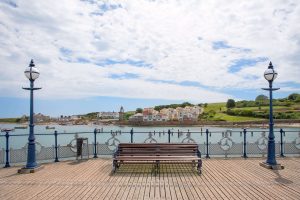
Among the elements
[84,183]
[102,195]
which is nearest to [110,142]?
[84,183]

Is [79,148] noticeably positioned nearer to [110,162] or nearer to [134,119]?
[110,162]

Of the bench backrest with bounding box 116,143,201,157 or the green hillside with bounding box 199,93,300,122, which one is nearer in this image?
the bench backrest with bounding box 116,143,201,157

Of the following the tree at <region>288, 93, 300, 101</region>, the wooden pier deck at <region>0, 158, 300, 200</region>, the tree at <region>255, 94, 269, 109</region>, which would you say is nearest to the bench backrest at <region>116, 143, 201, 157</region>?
the wooden pier deck at <region>0, 158, 300, 200</region>

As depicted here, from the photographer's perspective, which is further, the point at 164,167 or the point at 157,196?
the point at 164,167

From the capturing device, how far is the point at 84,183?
816 cm

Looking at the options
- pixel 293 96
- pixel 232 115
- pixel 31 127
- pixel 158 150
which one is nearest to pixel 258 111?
pixel 232 115

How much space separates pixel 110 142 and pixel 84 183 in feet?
16.7

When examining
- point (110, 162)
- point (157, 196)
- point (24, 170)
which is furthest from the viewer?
point (110, 162)

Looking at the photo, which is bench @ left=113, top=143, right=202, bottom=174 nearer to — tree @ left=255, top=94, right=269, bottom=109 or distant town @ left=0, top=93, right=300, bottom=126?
distant town @ left=0, top=93, right=300, bottom=126

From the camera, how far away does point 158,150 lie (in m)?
10.2

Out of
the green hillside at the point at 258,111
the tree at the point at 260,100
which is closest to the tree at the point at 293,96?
the green hillside at the point at 258,111

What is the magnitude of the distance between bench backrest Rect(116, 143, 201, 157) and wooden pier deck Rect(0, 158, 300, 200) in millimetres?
497

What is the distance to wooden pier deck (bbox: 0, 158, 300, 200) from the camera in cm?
705

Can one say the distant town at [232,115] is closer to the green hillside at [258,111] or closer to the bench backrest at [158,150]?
the green hillside at [258,111]
